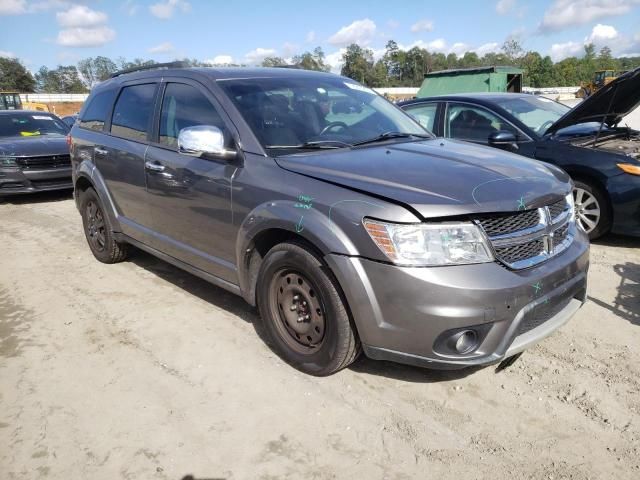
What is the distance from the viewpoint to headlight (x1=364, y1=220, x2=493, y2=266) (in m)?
2.46

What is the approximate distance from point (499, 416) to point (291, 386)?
1.17 m

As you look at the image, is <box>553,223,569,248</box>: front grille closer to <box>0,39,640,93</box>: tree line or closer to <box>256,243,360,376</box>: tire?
<box>256,243,360,376</box>: tire

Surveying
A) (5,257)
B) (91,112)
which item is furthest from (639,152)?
(5,257)

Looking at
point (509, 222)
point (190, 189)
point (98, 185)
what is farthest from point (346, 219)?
point (98, 185)

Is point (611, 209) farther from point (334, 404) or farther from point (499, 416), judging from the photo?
point (334, 404)

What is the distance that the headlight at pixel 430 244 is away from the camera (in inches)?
96.9

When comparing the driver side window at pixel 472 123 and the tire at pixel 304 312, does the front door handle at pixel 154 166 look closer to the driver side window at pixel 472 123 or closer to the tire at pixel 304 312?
the tire at pixel 304 312

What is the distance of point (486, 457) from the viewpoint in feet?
7.88

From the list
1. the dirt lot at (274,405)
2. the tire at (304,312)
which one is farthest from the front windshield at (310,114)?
the dirt lot at (274,405)

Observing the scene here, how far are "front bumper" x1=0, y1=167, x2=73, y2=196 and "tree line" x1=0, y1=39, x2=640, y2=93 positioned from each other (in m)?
65.7

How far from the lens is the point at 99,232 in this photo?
536 centimetres

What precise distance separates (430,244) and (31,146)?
8.88 meters

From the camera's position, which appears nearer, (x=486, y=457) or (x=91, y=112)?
(x=486, y=457)

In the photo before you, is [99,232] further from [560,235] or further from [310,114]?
[560,235]
